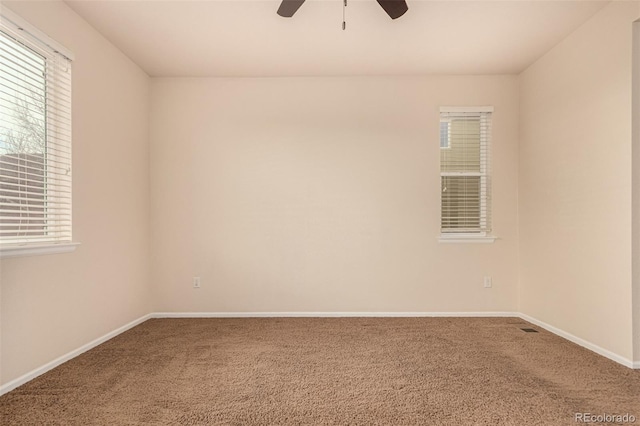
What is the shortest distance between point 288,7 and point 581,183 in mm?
2784

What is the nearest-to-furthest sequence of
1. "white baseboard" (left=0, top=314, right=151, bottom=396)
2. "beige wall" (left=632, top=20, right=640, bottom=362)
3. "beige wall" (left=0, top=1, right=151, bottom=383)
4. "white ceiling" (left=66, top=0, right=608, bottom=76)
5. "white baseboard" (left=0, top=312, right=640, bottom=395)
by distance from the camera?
"white baseboard" (left=0, top=314, right=151, bottom=396), "beige wall" (left=0, top=1, right=151, bottom=383), "beige wall" (left=632, top=20, right=640, bottom=362), "white ceiling" (left=66, top=0, right=608, bottom=76), "white baseboard" (left=0, top=312, right=640, bottom=395)

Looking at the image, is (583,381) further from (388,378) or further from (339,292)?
(339,292)

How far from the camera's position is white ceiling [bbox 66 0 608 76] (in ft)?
9.13

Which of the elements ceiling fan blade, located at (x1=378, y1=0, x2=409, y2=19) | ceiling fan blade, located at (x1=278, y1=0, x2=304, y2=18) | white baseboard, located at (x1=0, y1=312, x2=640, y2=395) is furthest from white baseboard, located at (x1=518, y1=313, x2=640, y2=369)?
ceiling fan blade, located at (x1=278, y1=0, x2=304, y2=18)

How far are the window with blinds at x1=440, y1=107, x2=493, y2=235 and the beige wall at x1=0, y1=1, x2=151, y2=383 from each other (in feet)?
11.0

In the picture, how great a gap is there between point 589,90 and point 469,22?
115 cm

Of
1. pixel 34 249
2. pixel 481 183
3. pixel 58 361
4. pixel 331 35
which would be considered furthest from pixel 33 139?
pixel 481 183

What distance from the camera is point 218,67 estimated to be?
3869 mm

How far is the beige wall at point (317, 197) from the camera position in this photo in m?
4.10

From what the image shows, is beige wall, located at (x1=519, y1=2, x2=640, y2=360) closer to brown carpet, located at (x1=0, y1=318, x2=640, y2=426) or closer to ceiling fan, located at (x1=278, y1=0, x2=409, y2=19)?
brown carpet, located at (x1=0, y1=318, x2=640, y2=426)

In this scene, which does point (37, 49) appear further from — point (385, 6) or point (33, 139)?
point (385, 6)

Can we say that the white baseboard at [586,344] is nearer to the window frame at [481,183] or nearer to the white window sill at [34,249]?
the window frame at [481,183]

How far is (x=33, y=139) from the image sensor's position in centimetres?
254

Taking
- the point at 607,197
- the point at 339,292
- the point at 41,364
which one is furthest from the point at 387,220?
the point at 41,364
